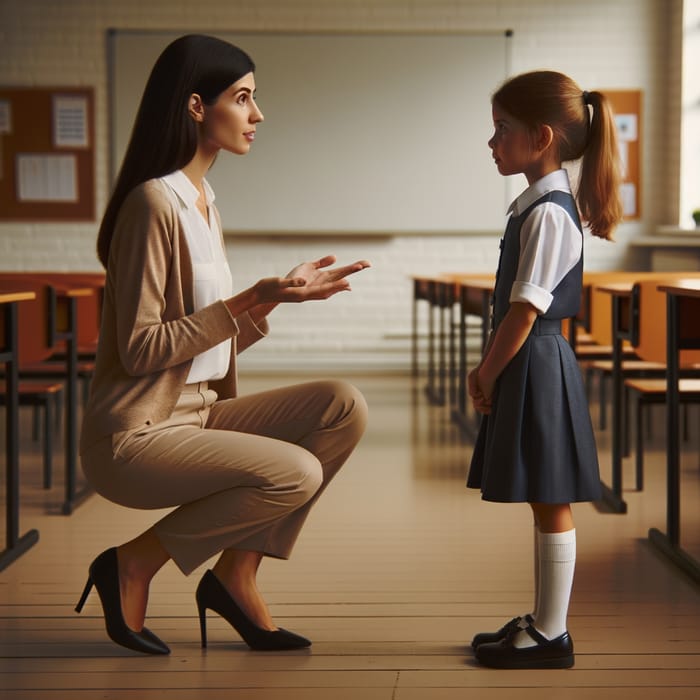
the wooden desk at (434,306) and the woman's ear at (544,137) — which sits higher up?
the woman's ear at (544,137)

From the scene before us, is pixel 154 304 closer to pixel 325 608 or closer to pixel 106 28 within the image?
pixel 325 608

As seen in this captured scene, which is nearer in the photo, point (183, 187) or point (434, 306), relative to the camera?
point (183, 187)

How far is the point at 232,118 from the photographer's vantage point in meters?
1.97

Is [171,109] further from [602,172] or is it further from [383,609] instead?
[383,609]

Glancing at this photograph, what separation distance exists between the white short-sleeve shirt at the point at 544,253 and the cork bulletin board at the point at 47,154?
6096 millimetres

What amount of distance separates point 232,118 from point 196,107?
0.22 feet

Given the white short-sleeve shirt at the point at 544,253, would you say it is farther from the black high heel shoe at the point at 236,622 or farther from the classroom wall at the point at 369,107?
the classroom wall at the point at 369,107

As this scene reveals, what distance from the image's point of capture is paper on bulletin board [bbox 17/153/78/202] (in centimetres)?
747

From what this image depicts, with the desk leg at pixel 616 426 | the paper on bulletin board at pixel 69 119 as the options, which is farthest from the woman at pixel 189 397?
the paper on bulletin board at pixel 69 119

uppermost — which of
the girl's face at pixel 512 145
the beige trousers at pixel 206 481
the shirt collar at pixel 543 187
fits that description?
the girl's face at pixel 512 145

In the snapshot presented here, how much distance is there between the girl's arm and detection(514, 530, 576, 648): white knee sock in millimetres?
289

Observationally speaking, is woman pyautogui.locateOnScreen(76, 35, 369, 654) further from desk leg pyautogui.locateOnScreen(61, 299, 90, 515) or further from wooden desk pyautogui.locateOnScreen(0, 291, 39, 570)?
desk leg pyautogui.locateOnScreen(61, 299, 90, 515)

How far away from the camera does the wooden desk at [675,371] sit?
2.68 m

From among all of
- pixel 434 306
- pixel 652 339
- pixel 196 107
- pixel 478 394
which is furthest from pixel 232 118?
pixel 434 306
